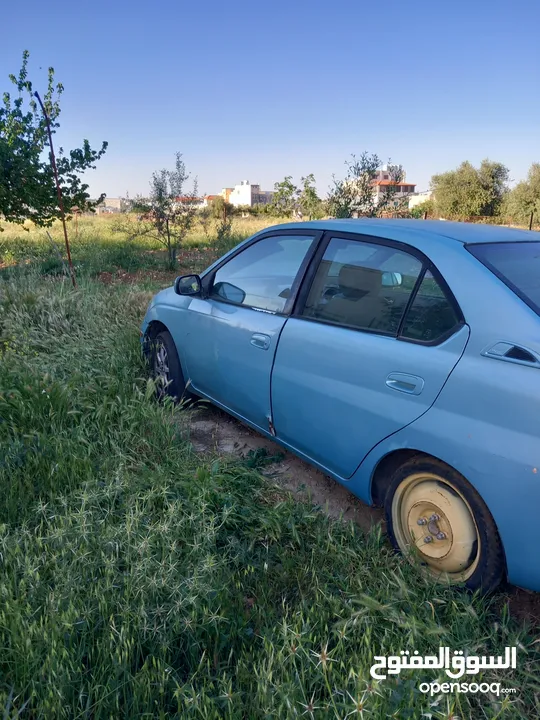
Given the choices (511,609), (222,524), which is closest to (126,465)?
(222,524)

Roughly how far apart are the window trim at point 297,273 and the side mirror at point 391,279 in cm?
52

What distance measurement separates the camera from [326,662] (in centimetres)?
181

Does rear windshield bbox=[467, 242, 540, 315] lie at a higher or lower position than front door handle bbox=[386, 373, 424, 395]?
higher

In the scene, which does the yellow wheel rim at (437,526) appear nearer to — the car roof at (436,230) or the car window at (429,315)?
the car window at (429,315)

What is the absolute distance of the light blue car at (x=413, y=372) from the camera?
6.36 ft

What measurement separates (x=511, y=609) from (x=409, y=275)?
153cm

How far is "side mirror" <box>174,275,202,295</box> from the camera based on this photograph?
3.86m

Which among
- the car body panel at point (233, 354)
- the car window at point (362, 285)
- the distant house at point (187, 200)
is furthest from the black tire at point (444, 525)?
the distant house at point (187, 200)

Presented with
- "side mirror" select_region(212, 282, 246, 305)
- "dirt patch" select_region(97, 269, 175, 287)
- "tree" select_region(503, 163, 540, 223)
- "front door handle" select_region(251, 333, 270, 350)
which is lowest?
"dirt patch" select_region(97, 269, 175, 287)

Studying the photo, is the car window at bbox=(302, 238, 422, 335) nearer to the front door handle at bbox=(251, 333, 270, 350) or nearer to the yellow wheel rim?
the front door handle at bbox=(251, 333, 270, 350)

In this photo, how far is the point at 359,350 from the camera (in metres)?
2.49

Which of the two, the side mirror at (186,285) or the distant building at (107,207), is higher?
the distant building at (107,207)

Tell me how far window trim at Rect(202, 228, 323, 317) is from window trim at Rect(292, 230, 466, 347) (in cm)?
3

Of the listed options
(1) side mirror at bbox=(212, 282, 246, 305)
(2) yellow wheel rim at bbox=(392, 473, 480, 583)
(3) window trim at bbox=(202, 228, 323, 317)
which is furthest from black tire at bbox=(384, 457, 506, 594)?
(1) side mirror at bbox=(212, 282, 246, 305)
